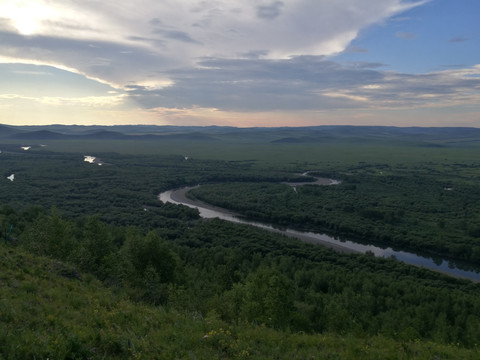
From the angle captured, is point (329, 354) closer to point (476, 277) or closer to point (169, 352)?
point (169, 352)

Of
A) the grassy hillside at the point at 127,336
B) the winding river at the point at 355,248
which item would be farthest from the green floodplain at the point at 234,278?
the winding river at the point at 355,248

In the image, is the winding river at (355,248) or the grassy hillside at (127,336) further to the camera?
the winding river at (355,248)

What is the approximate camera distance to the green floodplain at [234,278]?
13.1 m

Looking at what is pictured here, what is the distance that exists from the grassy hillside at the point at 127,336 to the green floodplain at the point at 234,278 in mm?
61

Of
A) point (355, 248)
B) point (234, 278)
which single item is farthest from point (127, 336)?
point (355, 248)

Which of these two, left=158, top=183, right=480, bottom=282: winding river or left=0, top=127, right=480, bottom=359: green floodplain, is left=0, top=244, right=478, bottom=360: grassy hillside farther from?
left=158, top=183, right=480, bottom=282: winding river

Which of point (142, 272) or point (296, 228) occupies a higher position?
point (142, 272)

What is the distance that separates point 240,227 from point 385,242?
29.8 m

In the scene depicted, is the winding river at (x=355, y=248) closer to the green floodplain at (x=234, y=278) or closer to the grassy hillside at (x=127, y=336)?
the green floodplain at (x=234, y=278)

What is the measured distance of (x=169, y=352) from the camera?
1175 cm

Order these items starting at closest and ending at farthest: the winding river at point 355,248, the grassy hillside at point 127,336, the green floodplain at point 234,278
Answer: the grassy hillside at point 127,336
the green floodplain at point 234,278
the winding river at point 355,248

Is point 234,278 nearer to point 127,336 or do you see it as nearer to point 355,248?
point 127,336

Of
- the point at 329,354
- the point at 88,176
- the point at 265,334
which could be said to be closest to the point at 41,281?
the point at 265,334

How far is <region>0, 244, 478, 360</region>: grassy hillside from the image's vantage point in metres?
11.1
